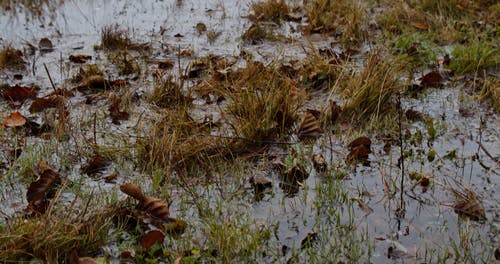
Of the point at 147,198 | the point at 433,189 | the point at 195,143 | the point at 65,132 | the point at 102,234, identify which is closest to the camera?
the point at 102,234

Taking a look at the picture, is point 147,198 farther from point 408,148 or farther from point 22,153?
point 408,148

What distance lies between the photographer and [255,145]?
3.57 metres

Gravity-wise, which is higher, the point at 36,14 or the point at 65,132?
the point at 36,14

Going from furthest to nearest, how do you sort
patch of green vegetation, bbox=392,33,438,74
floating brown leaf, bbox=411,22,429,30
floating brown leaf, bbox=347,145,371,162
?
floating brown leaf, bbox=411,22,429,30 < patch of green vegetation, bbox=392,33,438,74 < floating brown leaf, bbox=347,145,371,162

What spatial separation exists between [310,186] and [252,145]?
0.58 metres

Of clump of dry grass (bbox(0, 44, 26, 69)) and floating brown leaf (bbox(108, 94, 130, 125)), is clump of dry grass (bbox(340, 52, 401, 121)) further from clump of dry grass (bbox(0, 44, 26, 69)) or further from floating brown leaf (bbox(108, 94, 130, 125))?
clump of dry grass (bbox(0, 44, 26, 69))

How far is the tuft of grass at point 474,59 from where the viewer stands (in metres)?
4.72

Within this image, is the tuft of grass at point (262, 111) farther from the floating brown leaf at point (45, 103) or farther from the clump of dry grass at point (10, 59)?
the clump of dry grass at point (10, 59)

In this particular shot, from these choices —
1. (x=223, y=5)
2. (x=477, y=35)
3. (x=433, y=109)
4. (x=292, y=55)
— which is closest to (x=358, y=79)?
(x=433, y=109)

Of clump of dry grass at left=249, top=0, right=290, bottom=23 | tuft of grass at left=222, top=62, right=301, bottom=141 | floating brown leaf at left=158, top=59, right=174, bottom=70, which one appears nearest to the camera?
tuft of grass at left=222, top=62, right=301, bottom=141

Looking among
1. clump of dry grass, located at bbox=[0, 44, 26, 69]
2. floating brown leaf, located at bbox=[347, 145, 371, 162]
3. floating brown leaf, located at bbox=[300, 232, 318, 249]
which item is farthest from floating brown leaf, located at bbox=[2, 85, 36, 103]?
floating brown leaf, located at bbox=[300, 232, 318, 249]

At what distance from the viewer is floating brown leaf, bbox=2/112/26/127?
3.71 metres

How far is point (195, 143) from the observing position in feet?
11.1

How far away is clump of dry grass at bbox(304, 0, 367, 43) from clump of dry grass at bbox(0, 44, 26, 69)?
2.68 metres
